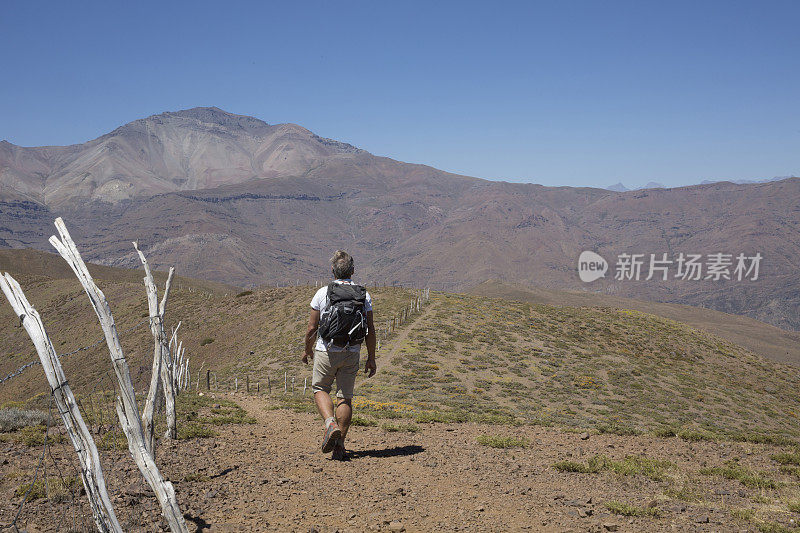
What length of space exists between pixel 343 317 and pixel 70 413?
10.7 ft

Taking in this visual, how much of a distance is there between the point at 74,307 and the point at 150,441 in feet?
174

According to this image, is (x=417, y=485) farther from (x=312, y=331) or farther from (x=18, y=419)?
(x=18, y=419)

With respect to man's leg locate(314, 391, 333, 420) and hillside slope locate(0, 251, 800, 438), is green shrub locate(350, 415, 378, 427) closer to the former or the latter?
man's leg locate(314, 391, 333, 420)

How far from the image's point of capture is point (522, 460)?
7910mm

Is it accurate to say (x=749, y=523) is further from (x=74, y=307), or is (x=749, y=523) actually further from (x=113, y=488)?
(x=74, y=307)

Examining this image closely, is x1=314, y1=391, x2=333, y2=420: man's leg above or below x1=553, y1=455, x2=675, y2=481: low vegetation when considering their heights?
above

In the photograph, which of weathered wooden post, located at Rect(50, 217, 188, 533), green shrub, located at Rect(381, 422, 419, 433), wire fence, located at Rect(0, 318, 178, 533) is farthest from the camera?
green shrub, located at Rect(381, 422, 419, 433)

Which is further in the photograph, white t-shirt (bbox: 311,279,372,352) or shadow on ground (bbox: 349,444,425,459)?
shadow on ground (bbox: 349,444,425,459)

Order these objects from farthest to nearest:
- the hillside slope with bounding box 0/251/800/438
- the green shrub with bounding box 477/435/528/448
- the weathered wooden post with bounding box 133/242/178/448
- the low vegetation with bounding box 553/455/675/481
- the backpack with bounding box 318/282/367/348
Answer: the hillside slope with bounding box 0/251/800/438
the green shrub with bounding box 477/435/528/448
the low vegetation with bounding box 553/455/675/481
the backpack with bounding box 318/282/367/348
the weathered wooden post with bounding box 133/242/178/448

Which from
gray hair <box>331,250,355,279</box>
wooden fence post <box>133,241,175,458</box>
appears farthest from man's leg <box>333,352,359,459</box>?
wooden fence post <box>133,241,175,458</box>

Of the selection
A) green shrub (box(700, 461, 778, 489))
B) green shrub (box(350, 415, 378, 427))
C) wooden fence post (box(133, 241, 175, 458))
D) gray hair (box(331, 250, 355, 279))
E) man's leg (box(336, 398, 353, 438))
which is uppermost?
gray hair (box(331, 250, 355, 279))

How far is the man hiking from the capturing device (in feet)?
22.2

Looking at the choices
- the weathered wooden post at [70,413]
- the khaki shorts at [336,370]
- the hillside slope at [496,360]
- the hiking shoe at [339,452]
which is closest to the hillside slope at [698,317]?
the hillside slope at [496,360]

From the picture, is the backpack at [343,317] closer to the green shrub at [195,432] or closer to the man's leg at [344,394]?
the man's leg at [344,394]
